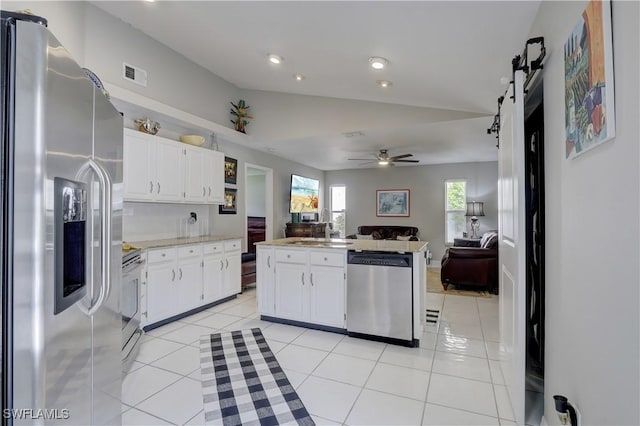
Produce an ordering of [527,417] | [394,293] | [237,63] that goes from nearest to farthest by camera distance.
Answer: [527,417] → [394,293] → [237,63]

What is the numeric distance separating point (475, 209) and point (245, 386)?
6391 millimetres

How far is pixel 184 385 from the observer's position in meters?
2.26

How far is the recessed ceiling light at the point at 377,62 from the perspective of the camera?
294 cm

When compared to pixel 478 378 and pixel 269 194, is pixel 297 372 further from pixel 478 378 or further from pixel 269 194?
pixel 269 194

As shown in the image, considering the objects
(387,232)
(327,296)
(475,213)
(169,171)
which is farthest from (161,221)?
(475,213)

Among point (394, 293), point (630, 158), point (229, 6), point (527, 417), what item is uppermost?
point (229, 6)

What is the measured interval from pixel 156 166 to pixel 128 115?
0.68 metres

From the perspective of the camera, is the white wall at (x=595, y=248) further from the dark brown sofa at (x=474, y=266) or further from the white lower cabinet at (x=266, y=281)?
the dark brown sofa at (x=474, y=266)

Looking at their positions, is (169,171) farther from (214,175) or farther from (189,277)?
(189,277)

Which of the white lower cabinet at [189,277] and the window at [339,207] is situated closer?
the white lower cabinet at [189,277]

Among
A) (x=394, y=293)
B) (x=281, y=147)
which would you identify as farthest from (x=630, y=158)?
(x=281, y=147)

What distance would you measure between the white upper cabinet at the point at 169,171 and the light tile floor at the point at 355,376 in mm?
1554

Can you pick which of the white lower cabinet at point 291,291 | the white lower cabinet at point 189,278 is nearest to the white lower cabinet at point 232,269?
the white lower cabinet at point 189,278

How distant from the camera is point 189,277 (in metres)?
3.74
